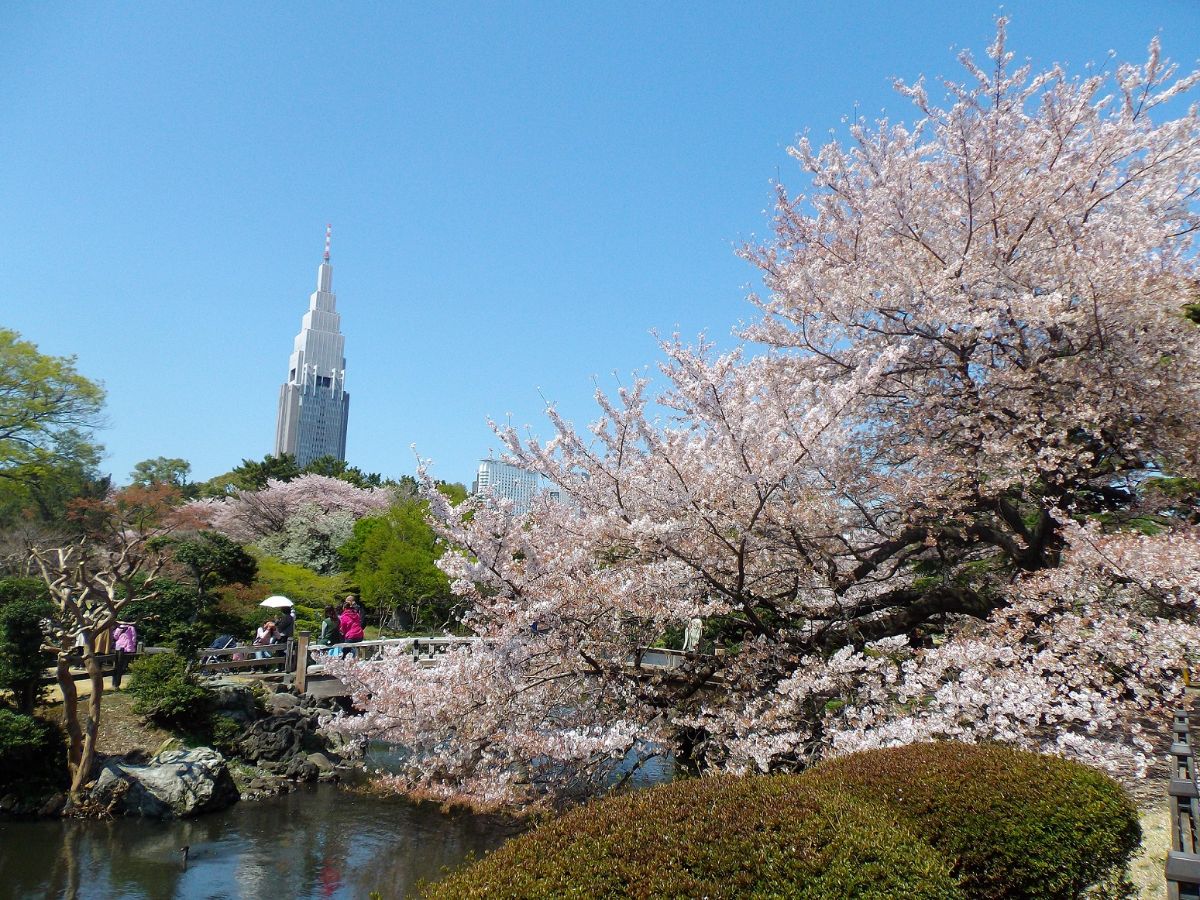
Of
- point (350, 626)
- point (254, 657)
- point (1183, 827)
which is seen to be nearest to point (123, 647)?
point (254, 657)

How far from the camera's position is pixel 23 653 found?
11.7m

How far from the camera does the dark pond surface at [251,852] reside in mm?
8945

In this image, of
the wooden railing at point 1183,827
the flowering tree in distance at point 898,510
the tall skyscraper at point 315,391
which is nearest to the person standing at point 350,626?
the flowering tree in distance at point 898,510

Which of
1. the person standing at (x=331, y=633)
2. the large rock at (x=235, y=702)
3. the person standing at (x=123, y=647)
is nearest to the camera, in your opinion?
the large rock at (x=235, y=702)

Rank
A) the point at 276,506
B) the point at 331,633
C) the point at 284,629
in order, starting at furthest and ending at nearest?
the point at 276,506 → the point at 331,633 → the point at 284,629

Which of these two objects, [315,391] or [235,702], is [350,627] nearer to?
[235,702]

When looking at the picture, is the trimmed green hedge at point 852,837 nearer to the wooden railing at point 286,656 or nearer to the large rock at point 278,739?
the large rock at point 278,739

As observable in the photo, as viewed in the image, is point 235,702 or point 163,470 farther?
point 163,470

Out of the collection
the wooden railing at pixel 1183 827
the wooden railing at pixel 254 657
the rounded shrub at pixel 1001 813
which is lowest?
the wooden railing at pixel 254 657

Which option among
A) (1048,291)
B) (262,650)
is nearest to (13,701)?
(262,650)

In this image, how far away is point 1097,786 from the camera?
14.3ft

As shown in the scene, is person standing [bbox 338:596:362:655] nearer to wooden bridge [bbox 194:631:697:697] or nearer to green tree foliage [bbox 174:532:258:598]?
wooden bridge [bbox 194:631:697:697]

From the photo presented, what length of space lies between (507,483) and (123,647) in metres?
13.6

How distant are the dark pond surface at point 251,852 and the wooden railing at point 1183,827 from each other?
278 inches
